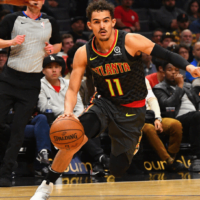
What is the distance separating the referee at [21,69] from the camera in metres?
4.57

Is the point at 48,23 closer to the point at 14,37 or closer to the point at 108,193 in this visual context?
the point at 14,37

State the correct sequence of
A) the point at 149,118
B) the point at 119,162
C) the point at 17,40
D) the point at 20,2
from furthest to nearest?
1. the point at 149,118
2. the point at 17,40
3. the point at 20,2
4. the point at 119,162

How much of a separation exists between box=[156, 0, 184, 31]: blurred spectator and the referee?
5.89m

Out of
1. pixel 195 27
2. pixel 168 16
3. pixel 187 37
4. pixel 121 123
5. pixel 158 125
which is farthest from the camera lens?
pixel 168 16

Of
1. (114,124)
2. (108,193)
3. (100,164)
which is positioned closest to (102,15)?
(114,124)

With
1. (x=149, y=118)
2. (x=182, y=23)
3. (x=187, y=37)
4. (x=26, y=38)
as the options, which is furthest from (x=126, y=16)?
(x=26, y=38)

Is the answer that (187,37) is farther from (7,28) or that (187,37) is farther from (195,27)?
(7,28)

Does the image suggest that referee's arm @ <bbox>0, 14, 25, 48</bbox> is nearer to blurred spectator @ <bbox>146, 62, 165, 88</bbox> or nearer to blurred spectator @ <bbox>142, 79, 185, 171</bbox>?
blurred spectator @ <bbox>142, 79, 185, 171</bbox>

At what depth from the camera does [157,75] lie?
6.60 m

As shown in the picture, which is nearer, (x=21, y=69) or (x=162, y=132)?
(x=21, y=69)

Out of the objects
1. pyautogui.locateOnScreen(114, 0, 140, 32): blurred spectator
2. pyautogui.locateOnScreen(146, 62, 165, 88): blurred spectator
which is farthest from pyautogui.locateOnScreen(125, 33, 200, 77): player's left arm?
pyautogui.locateOnScreen(114, 0, 140, 32): blurred spectator

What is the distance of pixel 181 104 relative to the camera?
617 centimetres

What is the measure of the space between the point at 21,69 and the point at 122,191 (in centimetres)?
191

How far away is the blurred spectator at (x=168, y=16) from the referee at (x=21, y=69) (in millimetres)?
5892
